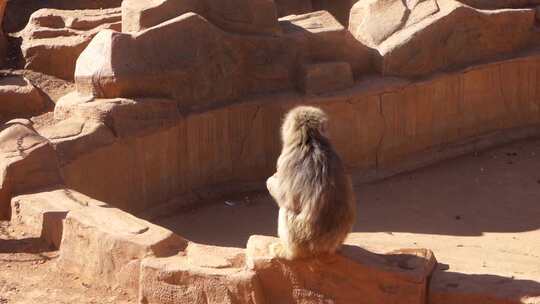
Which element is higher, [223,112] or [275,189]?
[275,189]

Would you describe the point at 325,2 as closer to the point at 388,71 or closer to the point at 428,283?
the point at 388,71

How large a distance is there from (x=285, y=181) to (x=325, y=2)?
9.26m

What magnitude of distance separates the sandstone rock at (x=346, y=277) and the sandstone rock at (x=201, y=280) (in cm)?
10

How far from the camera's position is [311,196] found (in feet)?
18.1

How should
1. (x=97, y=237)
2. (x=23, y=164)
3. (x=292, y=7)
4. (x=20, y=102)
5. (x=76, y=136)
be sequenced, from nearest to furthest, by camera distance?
1. (x=97, y=237)
2. (x=23, y=164)
3. (x=76, y=136)
4. (x=20, y=102)
5. (x=292, y=7)

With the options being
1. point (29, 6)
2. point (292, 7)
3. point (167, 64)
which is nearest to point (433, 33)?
point (167, 64)

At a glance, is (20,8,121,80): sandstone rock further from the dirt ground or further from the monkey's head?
the monkey's head

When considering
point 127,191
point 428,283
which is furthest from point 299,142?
point 127,191

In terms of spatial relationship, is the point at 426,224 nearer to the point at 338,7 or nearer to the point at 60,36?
the point at 60,36

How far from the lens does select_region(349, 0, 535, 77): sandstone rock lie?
401 inches

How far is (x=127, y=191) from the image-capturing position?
28.1ft

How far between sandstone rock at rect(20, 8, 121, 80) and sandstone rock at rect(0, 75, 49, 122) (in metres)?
0.80

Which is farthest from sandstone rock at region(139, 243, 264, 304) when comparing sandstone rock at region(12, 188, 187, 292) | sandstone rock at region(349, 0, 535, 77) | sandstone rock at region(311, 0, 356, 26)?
sandstone rock at region(311, 0, 356, 26)

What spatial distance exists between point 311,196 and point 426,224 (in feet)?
12.1
